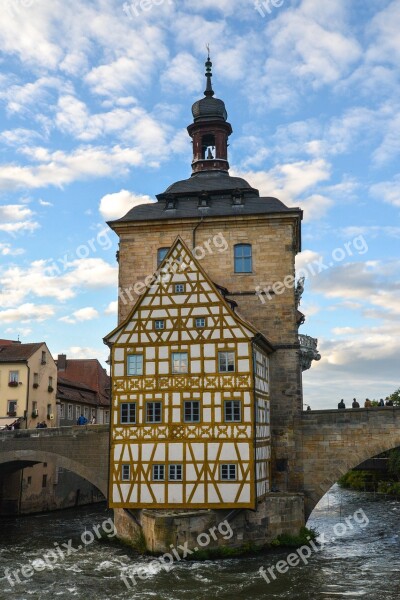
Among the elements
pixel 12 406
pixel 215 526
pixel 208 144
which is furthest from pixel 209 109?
pixel 215 526

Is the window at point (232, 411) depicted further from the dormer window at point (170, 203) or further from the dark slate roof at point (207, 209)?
the dormer window at point (170, 203)

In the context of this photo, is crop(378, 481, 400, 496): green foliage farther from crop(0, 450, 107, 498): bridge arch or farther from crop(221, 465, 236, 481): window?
crop(221, 465, 236, 481): window

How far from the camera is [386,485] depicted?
48.6 meters

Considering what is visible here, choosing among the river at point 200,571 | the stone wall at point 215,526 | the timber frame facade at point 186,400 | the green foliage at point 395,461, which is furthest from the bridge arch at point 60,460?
the green foliage at point 395,461

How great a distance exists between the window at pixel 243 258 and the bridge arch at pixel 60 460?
1052 centimetres

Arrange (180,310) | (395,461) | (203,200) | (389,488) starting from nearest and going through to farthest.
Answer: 1. (180,310)
2. (203,200)
3. (395,461)
4. (389,488)

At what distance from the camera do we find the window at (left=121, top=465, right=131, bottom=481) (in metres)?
26.3

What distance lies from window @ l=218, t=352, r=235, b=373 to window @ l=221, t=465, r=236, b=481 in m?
3.36

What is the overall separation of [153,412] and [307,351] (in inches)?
394

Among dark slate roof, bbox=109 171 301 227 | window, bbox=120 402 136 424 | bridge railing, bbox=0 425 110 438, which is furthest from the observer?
dark slate roof, bbox=109 171 301 227

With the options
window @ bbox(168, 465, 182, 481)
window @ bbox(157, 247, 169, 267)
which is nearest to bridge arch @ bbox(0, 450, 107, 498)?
window @ bbox(168, 465, 182, 481)

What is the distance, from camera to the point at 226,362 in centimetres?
2594

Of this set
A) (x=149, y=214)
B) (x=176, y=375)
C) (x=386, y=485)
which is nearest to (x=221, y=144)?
(x=149, y=214)

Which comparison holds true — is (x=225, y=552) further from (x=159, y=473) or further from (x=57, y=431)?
(x=57, y=431)
